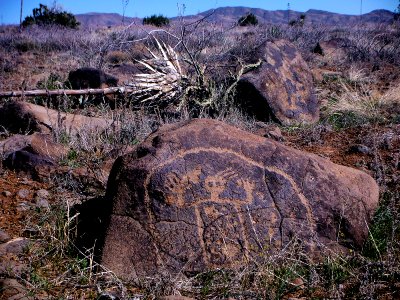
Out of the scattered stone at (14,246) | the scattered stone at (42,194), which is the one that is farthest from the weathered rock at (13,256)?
the scattered stone at (42,194)

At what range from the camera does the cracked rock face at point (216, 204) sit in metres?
2.48

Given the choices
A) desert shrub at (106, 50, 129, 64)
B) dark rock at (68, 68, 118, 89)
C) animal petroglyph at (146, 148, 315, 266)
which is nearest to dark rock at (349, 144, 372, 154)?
animal petroglyph at (146, 148, 315, 266)

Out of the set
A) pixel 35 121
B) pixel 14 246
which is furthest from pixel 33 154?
pixel 14 246

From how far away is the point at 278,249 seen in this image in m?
2.53

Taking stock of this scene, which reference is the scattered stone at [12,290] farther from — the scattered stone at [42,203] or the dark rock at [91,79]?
the dark rock at [91,79]

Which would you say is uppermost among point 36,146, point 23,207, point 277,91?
point 277,91

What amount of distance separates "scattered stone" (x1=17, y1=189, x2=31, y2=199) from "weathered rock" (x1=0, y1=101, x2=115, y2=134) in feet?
5.20

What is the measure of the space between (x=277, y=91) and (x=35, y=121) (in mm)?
3223

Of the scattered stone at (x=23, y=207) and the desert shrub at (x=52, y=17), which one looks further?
the desert shrub at (x=52, y=17)

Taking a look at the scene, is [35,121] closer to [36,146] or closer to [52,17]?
[36,146]

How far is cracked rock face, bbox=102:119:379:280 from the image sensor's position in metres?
2.48

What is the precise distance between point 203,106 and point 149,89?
2.72ft

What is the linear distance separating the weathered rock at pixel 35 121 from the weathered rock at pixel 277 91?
2004mm

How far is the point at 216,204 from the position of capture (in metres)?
2.54
